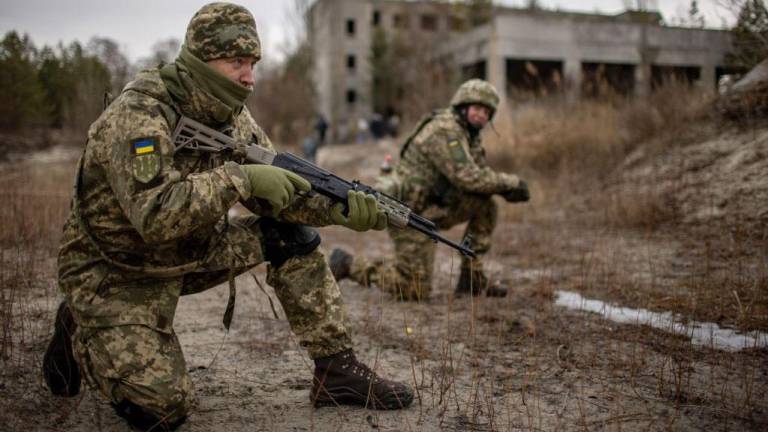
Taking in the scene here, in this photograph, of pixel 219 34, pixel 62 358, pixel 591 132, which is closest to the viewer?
pixel 219 34

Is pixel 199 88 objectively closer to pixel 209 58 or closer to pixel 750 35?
pixel 209 58

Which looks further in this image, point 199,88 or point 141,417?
point 199,88

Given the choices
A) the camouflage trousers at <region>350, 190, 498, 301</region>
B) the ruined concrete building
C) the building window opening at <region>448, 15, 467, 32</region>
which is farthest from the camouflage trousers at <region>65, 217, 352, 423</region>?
the building window opening at <region>448, 15, 467, 32</region>

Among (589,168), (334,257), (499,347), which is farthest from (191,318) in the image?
(589,168)

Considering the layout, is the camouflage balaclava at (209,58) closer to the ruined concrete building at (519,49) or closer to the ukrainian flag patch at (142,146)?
the ukrainian flag patch at (142,146)

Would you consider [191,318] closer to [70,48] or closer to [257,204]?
[257,204]

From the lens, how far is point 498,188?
4.72m

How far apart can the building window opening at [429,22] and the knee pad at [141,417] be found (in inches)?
1443

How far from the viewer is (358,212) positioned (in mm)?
2770

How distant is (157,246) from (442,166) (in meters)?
2.67

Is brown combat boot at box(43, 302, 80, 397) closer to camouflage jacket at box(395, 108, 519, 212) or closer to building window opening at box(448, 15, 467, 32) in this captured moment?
camouflage jacket at box(395, 108, 519, 212)

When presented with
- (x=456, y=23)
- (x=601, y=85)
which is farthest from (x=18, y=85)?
(x=456, y=23)

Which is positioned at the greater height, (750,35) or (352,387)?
(750,35)

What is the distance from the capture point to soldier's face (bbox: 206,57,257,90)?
255 centimetres
